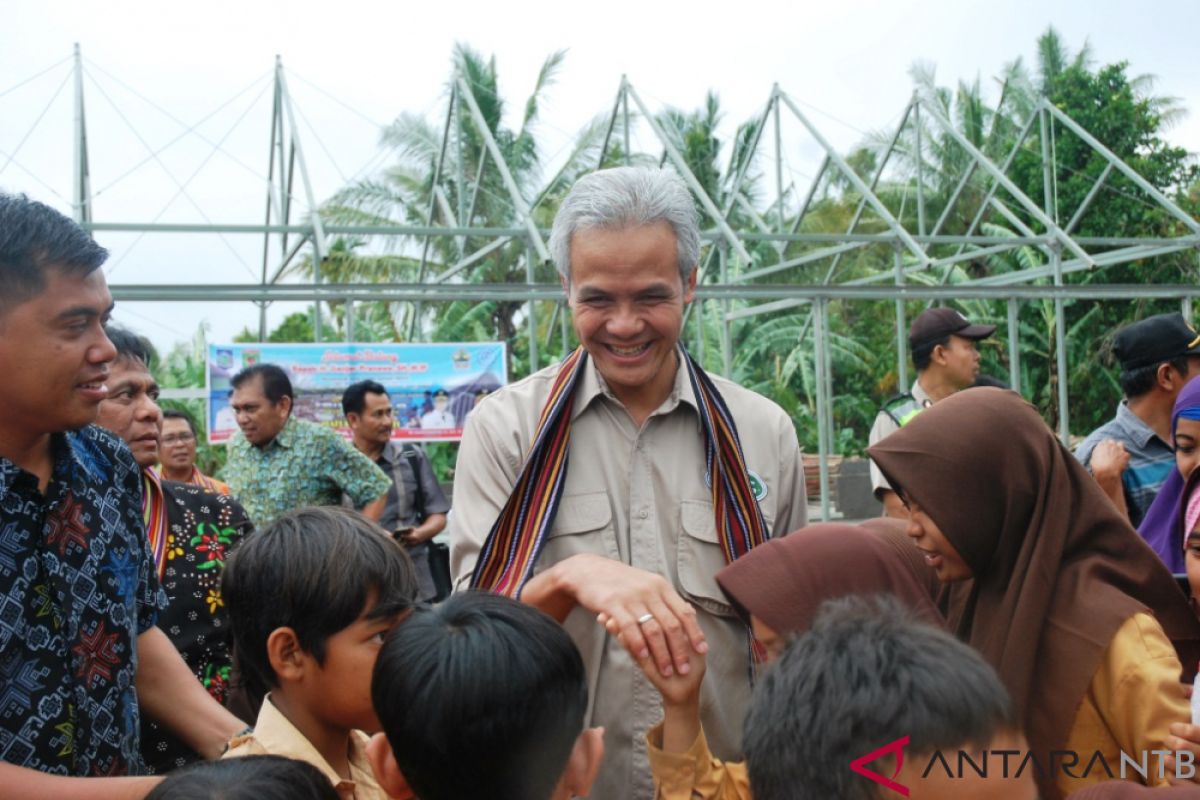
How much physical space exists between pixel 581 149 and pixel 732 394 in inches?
637

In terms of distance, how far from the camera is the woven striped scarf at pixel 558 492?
1.93 meters

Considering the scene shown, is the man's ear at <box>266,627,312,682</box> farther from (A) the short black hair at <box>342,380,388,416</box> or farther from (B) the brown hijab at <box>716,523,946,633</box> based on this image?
(A) the short black hair at <box>342,380,388,416</box>

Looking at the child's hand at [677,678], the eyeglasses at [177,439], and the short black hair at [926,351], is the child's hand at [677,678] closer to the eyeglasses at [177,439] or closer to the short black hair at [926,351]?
the short black hair at [926,351]

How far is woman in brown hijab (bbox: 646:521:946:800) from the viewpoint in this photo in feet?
5.42

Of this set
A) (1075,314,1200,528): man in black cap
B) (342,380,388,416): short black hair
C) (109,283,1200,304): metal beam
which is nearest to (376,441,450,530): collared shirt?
(342,380,388,416): short black hair

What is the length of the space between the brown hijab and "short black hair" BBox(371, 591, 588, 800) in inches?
15.5

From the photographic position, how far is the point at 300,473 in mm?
4793

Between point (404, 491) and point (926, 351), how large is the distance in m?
2.86

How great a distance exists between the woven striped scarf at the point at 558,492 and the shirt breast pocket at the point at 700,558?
25 millimetres

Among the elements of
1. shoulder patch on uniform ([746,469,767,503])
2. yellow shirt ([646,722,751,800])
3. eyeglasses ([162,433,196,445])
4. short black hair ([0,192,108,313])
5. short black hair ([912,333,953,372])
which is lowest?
yellow shirt ([646,722,751,800])

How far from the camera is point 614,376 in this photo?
2023mm

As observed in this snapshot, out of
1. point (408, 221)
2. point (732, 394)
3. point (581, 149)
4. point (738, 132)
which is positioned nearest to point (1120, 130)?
point (738, 132)

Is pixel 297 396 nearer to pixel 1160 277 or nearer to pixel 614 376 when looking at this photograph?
pixel 614 376

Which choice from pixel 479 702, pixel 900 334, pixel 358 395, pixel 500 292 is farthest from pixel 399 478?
pixel 900 334
